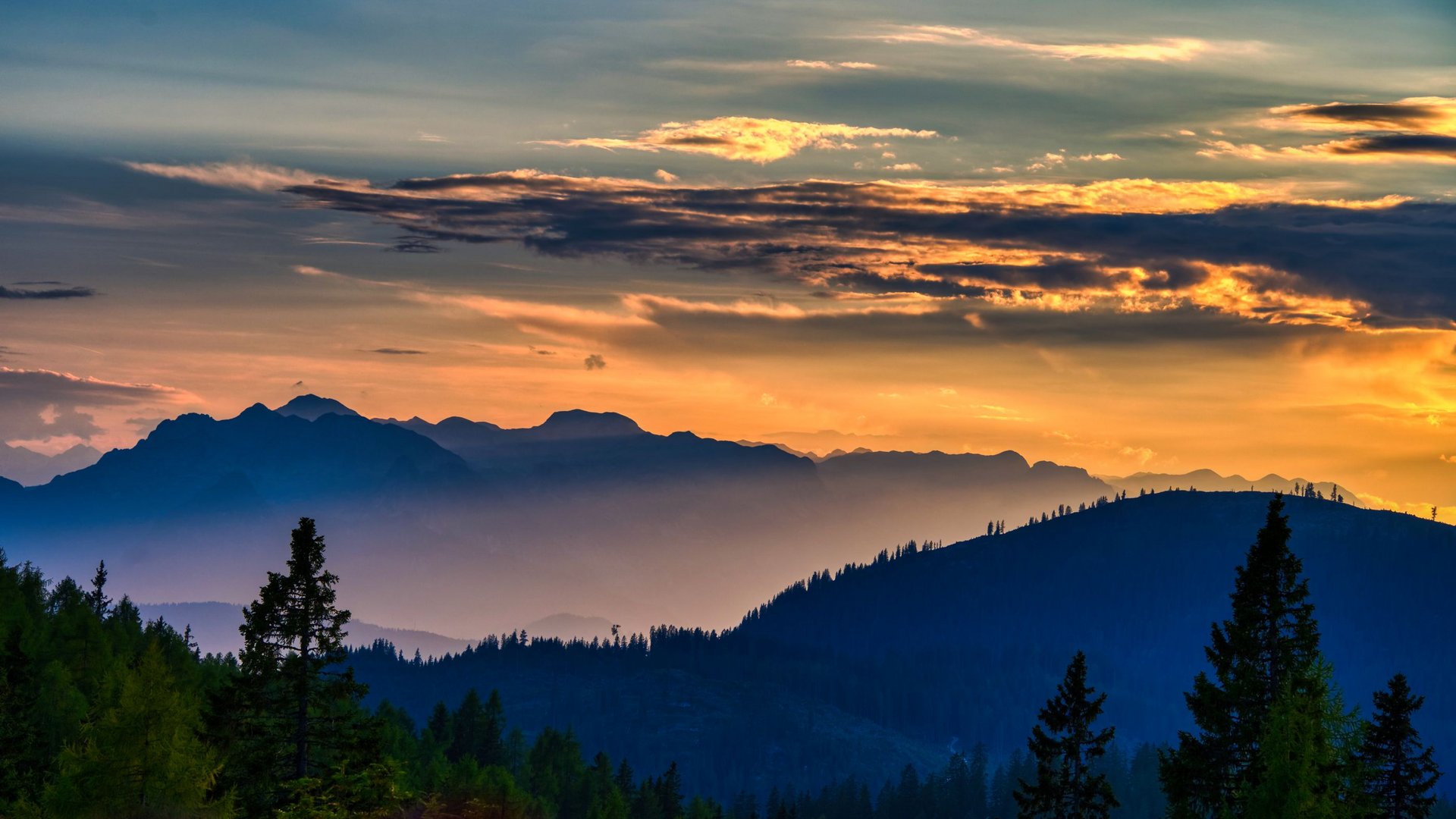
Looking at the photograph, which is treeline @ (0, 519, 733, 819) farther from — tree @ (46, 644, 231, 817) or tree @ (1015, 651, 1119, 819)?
tree @ (1015, 651, 1119, 819)

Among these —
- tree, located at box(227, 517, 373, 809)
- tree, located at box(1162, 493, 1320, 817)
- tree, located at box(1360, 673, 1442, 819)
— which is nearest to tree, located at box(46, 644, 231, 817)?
tree, located at box(227, 517, 373, 809)

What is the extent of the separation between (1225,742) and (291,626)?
33.1 metres

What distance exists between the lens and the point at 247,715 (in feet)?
194

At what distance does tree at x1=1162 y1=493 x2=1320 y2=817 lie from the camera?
5375 cm

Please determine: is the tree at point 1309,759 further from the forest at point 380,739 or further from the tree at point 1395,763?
the tree at point 1395,763

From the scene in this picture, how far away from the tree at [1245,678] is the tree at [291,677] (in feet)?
96.1

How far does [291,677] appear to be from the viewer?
184 ft

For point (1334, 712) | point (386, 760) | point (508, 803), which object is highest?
point (1334, 712)

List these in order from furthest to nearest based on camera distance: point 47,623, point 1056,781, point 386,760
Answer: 1. point 47,623
2. point 1056,781
3. point 386,760

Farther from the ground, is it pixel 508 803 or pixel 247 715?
pixel 247 715

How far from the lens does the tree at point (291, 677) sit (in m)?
56.0

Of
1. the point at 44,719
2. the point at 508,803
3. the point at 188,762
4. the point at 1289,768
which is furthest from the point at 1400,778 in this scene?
the point at 508,803

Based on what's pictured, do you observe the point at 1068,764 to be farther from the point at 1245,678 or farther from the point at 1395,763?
the point at 1395,763

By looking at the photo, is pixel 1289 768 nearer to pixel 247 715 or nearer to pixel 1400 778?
pixel 1400 778
